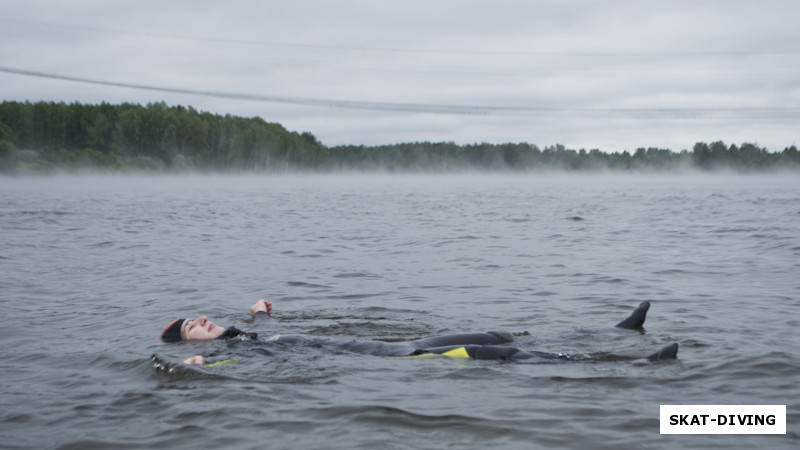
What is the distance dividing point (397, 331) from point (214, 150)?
115 m

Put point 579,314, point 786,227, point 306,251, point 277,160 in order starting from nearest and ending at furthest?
point 579,314 < point 306,251 < point 786,227 < point 277,160

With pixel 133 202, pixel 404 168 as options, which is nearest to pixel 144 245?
pixel 133 202

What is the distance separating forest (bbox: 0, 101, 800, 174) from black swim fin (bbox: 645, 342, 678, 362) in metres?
90.0

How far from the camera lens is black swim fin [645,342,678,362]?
8156 mm

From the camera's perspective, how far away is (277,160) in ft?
458

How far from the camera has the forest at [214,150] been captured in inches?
3809

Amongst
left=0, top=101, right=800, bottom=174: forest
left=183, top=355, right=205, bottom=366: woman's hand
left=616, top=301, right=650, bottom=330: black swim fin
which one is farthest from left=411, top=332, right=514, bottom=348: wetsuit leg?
left=0, top=101, right=800, bottom=174: forest

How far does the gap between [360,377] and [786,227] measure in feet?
65.6

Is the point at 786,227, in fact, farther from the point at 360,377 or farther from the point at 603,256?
the point at 360,377

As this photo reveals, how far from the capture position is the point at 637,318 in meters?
9.70

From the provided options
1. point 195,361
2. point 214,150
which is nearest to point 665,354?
point 195,361

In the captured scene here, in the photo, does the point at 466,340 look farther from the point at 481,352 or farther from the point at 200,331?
the point at 200,331

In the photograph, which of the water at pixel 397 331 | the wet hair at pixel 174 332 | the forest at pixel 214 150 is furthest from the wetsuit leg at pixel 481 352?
the forest at pixel 214 150

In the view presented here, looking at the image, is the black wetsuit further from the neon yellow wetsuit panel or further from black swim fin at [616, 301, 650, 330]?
black swim fin at [616, 301, 650, 330]
